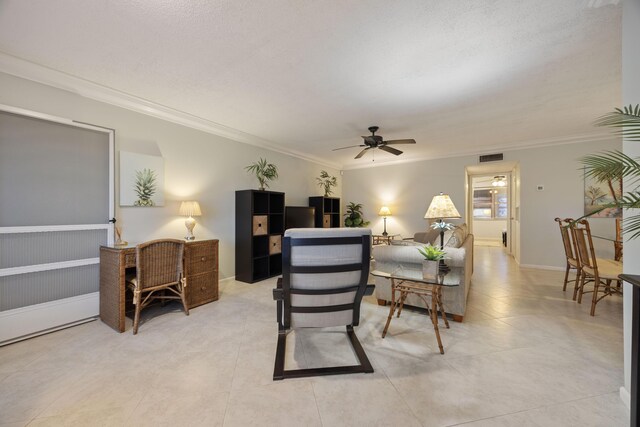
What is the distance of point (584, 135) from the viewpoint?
4.61 meters

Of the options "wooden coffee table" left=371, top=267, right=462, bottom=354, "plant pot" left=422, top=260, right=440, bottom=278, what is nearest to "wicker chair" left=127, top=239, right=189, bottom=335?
"wooden coffee table" left=371, top=267, right=462, bottom=354

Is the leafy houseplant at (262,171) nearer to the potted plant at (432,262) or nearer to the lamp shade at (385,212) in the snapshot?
the potted plant at (432,262)

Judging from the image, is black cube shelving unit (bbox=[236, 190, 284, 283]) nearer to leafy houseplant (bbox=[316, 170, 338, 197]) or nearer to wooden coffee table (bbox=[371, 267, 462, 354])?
leafy houseplant (bbox=[316, 170, 338, 197])

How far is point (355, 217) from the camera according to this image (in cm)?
700

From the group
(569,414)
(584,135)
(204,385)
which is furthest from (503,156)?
(204,385)

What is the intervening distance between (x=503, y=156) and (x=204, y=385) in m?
6.56

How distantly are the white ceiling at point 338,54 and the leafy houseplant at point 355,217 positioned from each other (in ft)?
11.6

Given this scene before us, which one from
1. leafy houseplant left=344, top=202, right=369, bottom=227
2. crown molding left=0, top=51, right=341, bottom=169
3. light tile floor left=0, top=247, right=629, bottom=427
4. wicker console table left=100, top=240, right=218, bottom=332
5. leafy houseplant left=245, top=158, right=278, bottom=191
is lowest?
light tile floor left=0, top=247, right=629, bottom=427

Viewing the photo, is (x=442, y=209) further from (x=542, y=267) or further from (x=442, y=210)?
(x=542, y=267)

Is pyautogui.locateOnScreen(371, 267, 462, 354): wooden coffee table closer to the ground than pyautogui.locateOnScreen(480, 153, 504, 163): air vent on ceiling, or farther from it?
closer to the ground

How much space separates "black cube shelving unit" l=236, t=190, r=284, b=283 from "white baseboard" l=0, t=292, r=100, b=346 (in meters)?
1.92

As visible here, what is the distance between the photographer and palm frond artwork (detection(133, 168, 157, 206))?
10.2 ft

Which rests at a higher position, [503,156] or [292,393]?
[503,156]

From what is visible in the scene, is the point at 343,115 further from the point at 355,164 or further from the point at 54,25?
the point at 355,164
